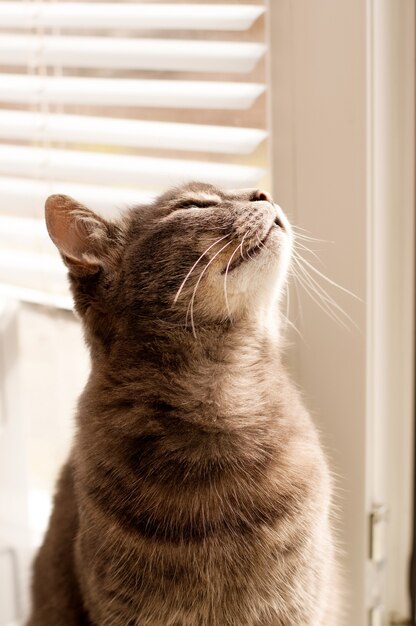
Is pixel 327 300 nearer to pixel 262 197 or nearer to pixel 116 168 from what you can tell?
pixel 262 197

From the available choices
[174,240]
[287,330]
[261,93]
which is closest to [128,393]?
[174,240]

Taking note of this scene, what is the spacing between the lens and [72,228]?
110cm

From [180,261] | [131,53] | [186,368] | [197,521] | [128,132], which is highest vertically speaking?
[131,53]

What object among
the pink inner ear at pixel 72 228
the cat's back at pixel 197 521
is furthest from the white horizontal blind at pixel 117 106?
the cat's back at pixel 197 521

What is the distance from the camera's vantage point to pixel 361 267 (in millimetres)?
1288

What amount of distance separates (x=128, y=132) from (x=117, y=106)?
0.07 metres

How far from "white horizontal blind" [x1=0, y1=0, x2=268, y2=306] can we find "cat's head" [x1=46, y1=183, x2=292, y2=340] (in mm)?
231

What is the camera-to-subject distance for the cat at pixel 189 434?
1.07 metres

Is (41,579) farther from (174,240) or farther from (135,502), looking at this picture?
(174,240)

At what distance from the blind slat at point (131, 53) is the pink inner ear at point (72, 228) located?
326 mm

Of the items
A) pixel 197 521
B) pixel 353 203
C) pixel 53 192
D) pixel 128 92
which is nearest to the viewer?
pixel 197 521

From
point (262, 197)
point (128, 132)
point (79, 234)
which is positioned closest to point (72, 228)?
point (79, 234)

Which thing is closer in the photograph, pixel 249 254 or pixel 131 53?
pixel 249 254

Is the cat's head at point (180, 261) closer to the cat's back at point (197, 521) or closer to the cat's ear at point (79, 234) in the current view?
the cat's ear at point (79, 234)
